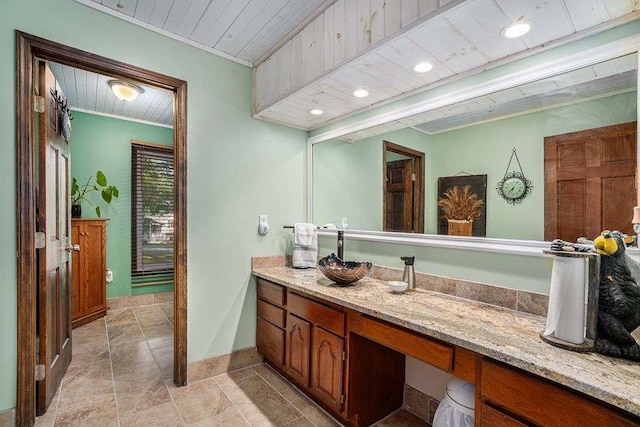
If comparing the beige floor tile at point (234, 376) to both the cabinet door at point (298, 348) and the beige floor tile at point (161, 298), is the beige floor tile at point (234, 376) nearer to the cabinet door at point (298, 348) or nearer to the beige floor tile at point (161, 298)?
the cabinet door at point (298, 348)

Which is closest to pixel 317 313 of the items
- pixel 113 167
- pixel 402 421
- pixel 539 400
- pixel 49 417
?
pixel 402 421

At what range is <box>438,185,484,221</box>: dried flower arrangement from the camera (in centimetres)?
182

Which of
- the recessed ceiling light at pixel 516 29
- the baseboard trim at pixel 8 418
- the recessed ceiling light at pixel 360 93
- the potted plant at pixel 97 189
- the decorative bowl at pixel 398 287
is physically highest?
the recessed ceiling light at pixel 360 93

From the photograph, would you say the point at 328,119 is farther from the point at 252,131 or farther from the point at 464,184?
the point at 464,184

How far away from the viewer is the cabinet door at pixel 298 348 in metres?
2.08

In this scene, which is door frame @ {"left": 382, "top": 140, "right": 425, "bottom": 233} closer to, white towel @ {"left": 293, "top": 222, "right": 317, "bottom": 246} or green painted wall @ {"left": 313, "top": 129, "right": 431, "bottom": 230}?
green painted wall @ {"left": 313, "top": 129, "right": 431, "bottom": 230}

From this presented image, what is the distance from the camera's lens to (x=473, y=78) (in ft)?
5.88

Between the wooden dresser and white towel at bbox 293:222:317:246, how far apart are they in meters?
2.62

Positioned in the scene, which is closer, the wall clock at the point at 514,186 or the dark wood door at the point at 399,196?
→ the wall clock at the point at 514,186

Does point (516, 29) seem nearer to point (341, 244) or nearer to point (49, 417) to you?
point (341, 244)

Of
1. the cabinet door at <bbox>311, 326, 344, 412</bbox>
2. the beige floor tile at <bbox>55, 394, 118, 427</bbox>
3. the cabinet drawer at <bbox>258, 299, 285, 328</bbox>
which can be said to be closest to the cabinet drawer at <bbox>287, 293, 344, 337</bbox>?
the cabinet door at <bbox>311, 326, 344, 412</bbox>

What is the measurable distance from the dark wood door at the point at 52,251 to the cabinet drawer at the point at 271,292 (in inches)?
55.8

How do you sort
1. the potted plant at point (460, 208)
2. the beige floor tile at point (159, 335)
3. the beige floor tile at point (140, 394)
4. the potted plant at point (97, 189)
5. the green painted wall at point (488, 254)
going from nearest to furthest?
1. the green painted wall at point (488, 254)
2. the potted plant at point (460, 208)
3. the beige floor tile at point (140, 394)
4. the beige floor tile at point (159, 335)
5. the potted plant at point (97, 189)

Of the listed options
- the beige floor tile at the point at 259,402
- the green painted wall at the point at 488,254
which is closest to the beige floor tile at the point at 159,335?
the beige floor tile at the point at 259,402
